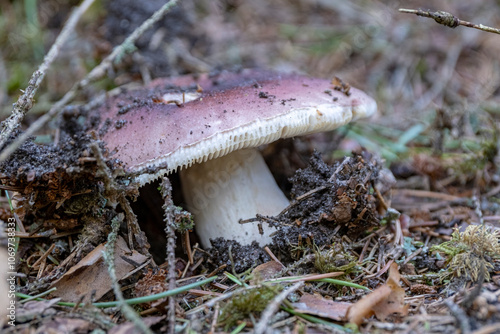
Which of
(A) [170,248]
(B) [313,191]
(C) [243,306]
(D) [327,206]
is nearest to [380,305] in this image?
(C) [243,306]

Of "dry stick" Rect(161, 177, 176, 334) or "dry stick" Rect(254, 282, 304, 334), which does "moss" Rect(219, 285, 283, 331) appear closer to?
"dry stick" Rect(254, 282, 304, 334)

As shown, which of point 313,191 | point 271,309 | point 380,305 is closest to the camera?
point 271,309

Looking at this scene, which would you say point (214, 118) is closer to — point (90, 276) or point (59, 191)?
point (59, 191)

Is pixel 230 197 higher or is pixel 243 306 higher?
pixel 230 197

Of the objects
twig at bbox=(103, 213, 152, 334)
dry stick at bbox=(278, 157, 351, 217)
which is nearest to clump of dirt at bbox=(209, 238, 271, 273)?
dry stick at bbox=(278, 157, 351, 217)

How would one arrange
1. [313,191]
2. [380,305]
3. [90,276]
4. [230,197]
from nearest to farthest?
[380,305], [90,276], [313,191], [230,197]

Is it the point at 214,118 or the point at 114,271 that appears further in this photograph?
the point at 214,118

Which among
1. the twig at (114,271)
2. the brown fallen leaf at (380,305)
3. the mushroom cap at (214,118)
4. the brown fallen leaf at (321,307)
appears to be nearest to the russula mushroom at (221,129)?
the mushroom cap at (214,118)

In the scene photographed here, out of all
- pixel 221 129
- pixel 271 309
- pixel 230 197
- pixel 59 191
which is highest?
pixel 221 129

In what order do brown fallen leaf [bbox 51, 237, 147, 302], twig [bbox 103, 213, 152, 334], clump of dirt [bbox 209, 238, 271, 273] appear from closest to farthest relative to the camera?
twig [bbox 103, 213, 152, 334] → brown fallen leaf [bbox 51, 237, 147, 302] → clump of dirt [bbox 209, 238, 271, 273]
